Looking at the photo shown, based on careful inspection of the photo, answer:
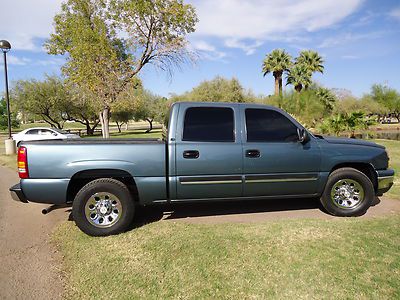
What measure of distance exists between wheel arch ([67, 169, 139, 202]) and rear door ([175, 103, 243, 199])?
733 mm

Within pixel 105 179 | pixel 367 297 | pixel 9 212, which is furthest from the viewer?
pixel 9 212

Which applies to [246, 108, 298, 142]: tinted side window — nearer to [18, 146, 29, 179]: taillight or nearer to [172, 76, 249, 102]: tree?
[18, 146, 29, 179]: taillight

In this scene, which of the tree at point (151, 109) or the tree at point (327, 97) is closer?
the tree at point (327, 97)

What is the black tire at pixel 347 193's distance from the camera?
4.65 meters

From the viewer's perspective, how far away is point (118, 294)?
2.77 m

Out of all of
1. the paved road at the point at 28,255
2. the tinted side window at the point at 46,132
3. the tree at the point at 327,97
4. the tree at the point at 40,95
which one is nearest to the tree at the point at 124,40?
the tinted side window at the point at 46,132

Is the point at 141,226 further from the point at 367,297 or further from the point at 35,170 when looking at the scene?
the point at 367,297

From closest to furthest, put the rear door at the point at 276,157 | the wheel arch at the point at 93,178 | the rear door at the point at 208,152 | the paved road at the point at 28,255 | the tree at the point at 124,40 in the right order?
the paved road at the point at 28,255 < the wheel arch at the point at 93,178 < the rear door at the point at 208,152 < the rear door at the point at 276,157 < the tree at the point at 124,40

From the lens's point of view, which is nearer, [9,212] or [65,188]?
[65,188]

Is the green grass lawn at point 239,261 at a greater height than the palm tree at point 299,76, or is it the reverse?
the palm tree at point 299,76

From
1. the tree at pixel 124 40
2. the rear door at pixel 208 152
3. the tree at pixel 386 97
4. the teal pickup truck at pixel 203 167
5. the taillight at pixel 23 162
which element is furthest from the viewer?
the tree at pixel 386 97

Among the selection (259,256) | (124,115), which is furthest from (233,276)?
(124,115)

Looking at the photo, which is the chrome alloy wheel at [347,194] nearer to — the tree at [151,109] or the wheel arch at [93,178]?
the wheel arch at [93,178]

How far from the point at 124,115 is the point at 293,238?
132 feet
